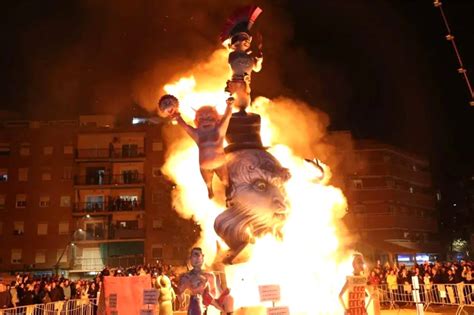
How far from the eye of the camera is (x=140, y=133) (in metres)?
46.2

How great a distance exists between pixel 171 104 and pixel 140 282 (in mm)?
4295

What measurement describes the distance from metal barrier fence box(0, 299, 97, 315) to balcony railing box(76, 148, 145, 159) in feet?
93.6

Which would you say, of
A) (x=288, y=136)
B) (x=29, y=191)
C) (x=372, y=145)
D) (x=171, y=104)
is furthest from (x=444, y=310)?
(x=29, y=191)

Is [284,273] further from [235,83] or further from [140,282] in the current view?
[235,83]

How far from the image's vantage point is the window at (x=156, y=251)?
1706 inches

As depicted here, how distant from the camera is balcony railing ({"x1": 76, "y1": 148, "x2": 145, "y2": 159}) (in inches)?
1785

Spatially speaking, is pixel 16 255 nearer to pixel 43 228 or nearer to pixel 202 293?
pixel 43 228

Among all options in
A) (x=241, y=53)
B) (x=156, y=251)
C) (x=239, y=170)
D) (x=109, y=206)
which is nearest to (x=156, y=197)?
(x=109, y=206)

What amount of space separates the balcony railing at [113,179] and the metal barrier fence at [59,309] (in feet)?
90.8

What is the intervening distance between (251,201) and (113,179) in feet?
116

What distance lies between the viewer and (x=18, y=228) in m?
44.4

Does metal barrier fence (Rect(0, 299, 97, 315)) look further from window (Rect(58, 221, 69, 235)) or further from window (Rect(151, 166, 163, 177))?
window (Rect(58, 221, 69, 235))

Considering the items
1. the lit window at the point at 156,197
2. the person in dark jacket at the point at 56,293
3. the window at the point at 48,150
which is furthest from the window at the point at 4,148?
the person in dark jacket at the point at 56,293

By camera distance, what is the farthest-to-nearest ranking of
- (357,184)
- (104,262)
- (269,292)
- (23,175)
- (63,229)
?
(357,184), (23,175), (63,229), (104,262), (269,292)
